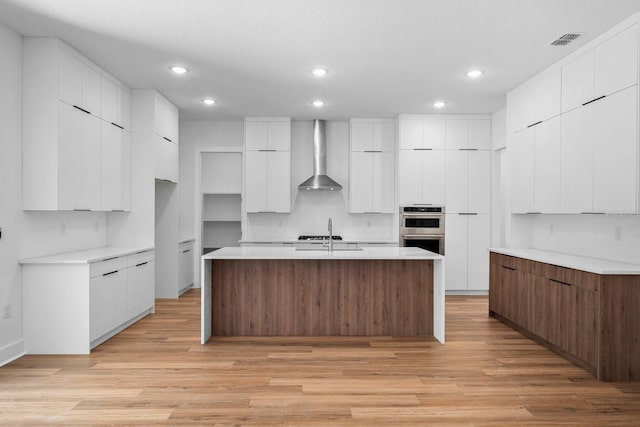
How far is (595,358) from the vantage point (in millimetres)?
3500

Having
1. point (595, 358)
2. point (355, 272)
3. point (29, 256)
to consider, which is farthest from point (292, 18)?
point (595, 358)

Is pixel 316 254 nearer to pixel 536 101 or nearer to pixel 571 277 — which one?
pixel 571 277

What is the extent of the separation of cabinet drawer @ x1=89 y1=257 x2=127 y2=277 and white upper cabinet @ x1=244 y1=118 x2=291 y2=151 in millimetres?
3092

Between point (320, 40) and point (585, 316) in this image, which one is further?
point (320, 40)

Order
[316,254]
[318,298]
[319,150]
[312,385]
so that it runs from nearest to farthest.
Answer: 1. [312,385]
2. [316,254]
3. [318,298]
4. [319,150]

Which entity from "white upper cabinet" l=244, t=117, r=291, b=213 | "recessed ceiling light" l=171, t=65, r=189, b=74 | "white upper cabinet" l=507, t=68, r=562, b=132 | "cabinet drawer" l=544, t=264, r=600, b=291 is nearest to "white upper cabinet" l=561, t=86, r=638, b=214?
"white upper cabinet" l=507, t=68, r=562, b=132

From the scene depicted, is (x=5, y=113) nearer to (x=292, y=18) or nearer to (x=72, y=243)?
(x=72, y=243)

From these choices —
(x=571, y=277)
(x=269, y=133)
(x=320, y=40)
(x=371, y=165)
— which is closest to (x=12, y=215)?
(x=320, y=40)

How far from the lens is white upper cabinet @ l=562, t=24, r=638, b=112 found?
140 inches

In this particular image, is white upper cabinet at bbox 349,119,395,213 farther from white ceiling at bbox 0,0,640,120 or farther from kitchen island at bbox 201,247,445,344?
kitchen island at bbox 201,247,445,344

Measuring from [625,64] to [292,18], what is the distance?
2655 mm

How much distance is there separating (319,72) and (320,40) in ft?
2.88

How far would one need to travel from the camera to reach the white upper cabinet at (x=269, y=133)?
23.9ft

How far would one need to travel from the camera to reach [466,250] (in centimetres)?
699
